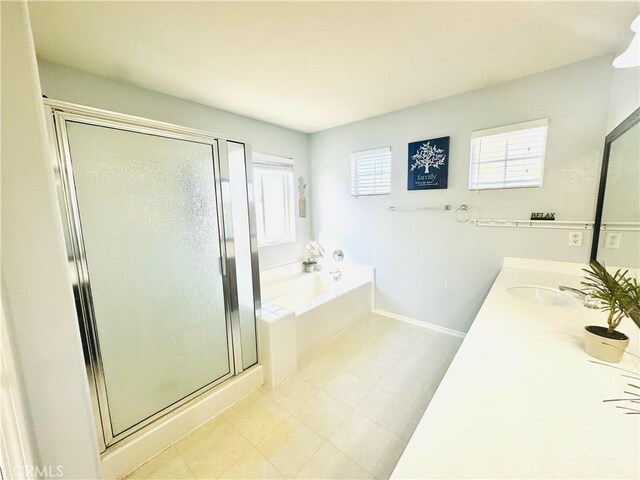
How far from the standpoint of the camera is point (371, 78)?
1.95 meters

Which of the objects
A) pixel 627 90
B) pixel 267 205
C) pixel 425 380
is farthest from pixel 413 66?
pixel 425 380

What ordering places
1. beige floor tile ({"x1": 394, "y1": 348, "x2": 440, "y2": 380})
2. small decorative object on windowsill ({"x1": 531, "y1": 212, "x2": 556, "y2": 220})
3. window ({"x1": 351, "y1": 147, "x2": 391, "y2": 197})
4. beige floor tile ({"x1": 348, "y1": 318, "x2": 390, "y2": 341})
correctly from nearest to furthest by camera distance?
small decorative object on windowsill ({"x1": 531, "y1": 212, "x2": 556, "y2": 220}) → beige floor tile ({"x1": 394, "y1": 348, "x2": 440, "y2": 380}) → beige floor tile ({"x1": 348, "y1": 318, "x2": 390, "y2": 341}) → window ({"x1": 351, "y1": 147, "x2": 391, "y2": 197})

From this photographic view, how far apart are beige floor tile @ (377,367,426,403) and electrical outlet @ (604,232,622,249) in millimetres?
1561

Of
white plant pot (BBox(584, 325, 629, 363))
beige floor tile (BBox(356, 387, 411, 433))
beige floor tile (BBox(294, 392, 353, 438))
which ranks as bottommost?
beige floor tile (BBox(356, 387, 411, 433))

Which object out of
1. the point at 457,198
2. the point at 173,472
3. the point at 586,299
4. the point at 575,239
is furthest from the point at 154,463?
the point at 575,239

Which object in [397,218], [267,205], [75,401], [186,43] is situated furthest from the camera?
[267,205]

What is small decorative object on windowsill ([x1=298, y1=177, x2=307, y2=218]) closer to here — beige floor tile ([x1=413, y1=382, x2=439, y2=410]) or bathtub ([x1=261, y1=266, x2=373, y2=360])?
bathtub ([x1=261, y1=266, x2=373, y2=360])

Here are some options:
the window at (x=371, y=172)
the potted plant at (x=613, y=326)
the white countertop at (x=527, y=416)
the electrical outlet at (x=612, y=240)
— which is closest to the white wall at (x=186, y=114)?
the window at (x=371, y=172)

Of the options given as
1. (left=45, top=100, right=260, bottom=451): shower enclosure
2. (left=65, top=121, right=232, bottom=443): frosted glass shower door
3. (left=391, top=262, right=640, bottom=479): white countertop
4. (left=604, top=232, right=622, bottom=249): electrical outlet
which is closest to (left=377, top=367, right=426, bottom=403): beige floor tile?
(left=391, top=262, right=640, bottom=479): white countertop

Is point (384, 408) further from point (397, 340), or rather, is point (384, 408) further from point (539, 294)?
point (539, 294)

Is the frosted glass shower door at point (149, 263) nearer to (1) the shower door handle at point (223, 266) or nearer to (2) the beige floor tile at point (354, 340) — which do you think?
(1) the shower door handle at point (223, 266)

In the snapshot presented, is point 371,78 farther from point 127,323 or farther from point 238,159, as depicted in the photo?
point 127,323

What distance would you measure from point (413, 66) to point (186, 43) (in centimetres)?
153

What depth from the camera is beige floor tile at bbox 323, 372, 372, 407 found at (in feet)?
5.95
